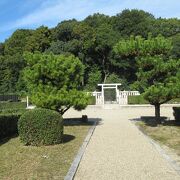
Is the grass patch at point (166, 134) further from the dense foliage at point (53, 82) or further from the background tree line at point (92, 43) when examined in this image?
the background tree line at point (92, 43)

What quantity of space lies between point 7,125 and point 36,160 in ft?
20.3

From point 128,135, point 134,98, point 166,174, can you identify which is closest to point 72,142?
point 128,135

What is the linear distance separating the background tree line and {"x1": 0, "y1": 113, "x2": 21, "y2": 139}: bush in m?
37.6

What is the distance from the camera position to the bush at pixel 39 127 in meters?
13.1

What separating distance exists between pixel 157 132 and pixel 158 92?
216 cm

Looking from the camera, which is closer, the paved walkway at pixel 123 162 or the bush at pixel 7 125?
the paved walkway at pixel 123 162

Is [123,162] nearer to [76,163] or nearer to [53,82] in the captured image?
[76,163]

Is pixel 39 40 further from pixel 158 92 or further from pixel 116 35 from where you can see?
pixel 158 92

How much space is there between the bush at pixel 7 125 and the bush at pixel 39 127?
269 centimetres

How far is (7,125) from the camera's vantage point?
16.6 m

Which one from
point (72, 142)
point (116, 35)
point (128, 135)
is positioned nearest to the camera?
point (72, 142)

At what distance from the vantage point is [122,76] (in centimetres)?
6050

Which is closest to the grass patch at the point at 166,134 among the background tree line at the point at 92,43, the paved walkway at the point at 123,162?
the paved walkway at the point at 123,162

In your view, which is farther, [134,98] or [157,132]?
[134,98]
